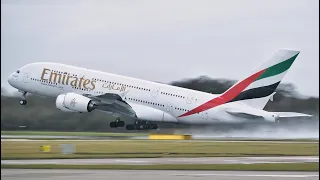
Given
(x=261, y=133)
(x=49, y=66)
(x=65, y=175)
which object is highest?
(x=49, y=66)

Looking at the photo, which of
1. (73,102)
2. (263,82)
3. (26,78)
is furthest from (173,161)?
(26,78)

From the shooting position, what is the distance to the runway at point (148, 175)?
110 ft

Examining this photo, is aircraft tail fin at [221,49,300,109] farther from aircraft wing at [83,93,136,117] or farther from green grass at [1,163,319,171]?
green grass at [1,163,319,171]

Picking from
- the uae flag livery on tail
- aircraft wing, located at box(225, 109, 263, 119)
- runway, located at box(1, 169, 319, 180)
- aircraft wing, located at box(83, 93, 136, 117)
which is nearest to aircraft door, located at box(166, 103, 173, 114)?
the uae flag livery on tail

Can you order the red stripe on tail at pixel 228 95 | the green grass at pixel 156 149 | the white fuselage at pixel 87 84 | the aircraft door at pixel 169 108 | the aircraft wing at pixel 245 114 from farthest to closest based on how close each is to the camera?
the white fuselage at pixel 87 84, the aircraft door at pixel 169 108, the red stripe on tail at pixel 228 95, the aircraft wing at pixel 245 114, the green grass at pixel 156 149

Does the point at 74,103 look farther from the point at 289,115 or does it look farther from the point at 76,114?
the point at 289,115

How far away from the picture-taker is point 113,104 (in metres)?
80.2

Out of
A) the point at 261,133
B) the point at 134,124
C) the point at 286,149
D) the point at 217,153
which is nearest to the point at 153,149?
the point at 217,153

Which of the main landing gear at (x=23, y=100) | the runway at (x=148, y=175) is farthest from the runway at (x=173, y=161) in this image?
the main landing gear at (x=23, y=100)

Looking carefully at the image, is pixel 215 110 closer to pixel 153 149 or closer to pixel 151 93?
pixel 151 93

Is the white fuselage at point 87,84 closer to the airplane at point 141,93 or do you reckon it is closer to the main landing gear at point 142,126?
the airplane at point 141,93

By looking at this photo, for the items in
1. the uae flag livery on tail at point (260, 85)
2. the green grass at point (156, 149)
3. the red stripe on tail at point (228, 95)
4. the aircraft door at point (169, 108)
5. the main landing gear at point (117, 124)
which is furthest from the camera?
the aircraft door at point (169, 108)

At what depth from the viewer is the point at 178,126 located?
75.1 metres

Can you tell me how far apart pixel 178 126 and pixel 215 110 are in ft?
13.0
